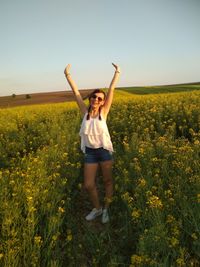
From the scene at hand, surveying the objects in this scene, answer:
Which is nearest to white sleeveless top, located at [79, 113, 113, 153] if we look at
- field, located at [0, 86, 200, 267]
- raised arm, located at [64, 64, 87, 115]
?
raised arm, located at [64, 64, 87, 115]

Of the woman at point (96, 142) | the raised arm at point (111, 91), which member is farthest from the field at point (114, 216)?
the raised arm at point (111, 91)

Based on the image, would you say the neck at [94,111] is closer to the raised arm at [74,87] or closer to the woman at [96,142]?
the woman at [96,142]

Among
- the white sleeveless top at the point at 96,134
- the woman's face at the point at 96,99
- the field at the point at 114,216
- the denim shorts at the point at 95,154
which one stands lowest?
the field at the point at 114,216

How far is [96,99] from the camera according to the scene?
13.9 feet

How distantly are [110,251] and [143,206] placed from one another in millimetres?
654

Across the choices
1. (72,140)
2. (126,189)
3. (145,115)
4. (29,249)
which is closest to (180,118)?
(145,115)

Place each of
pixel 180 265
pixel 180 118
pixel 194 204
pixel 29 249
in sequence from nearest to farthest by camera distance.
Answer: pixel 180 265 → pixel 29 249 → pixel 194 204 → pixel 180 118

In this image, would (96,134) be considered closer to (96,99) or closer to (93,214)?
(96,99)

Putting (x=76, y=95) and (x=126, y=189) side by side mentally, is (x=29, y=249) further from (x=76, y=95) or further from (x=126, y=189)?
(x=76, y=95)

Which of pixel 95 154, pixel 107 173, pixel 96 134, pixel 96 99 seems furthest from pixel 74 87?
pixel 107 173

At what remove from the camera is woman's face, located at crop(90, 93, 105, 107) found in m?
4.25

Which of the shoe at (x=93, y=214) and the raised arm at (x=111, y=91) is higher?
the raised arm at (x=111, y=91)

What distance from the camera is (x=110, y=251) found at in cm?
364

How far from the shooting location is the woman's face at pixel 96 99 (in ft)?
13.9
